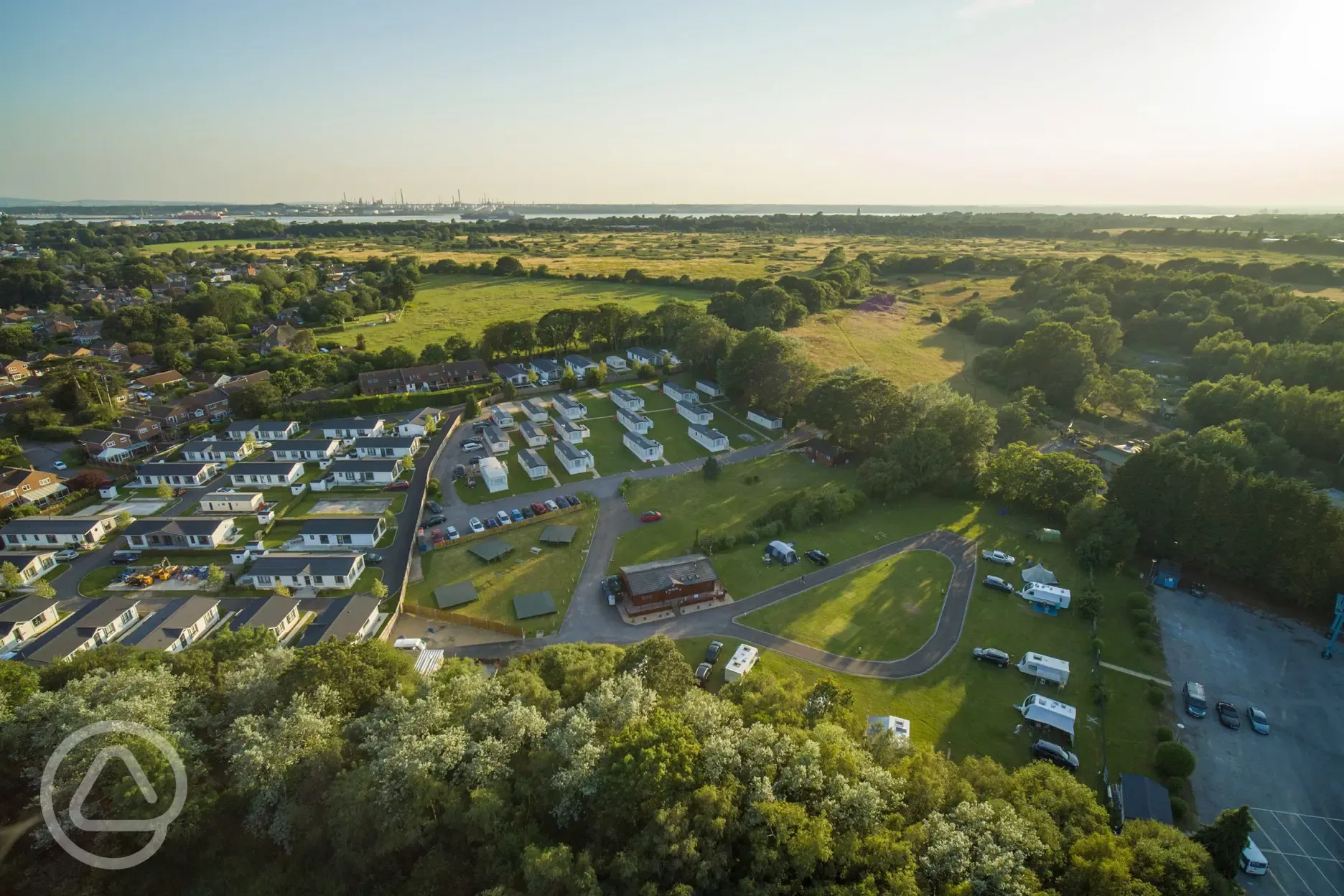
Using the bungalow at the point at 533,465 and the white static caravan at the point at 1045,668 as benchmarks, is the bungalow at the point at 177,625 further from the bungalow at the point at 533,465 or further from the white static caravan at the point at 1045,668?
the white static caravan at the point at 1045,668

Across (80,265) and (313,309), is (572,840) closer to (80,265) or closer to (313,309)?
(313,309)

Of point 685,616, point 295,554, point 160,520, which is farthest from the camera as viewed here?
point 160,520

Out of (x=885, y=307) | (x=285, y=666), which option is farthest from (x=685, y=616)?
(x=885, y=307)

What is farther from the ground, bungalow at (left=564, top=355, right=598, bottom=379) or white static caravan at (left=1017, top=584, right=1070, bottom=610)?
bungalow at (left=564, top=355, right=598, bottom=379)

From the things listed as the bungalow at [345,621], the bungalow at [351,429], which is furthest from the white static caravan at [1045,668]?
the bungalow at [351,429]

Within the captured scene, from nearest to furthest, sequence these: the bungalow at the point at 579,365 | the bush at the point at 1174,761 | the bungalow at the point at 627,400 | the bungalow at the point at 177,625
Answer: the bush at the point at 1174,761 < the bungalow at the point at 177,625 < the bungalow at the point at 627,400 < the bungalow at the point at 579,365

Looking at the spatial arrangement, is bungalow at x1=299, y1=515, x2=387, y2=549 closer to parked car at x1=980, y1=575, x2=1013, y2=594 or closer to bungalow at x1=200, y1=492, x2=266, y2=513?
bungalow at x1=200, y1=492, x2=266, y2=513

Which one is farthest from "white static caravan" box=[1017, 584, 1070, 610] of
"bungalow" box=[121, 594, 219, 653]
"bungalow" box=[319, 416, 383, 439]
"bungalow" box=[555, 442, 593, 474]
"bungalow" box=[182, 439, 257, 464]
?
"bungalow" box=[182, 439, 257, 464]
